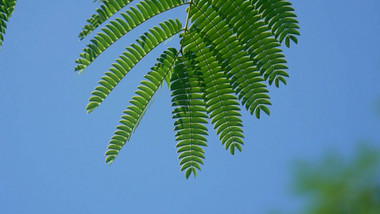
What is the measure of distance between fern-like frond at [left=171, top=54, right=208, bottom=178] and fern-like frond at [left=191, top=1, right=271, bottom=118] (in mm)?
127

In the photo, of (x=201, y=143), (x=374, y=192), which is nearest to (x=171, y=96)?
(x=201, y=143)

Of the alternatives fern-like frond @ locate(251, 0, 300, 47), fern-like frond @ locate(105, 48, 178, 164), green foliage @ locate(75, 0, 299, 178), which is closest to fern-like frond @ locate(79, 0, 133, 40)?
green foliage @ locate(75, 0, 299, 178)

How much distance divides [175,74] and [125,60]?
23cm

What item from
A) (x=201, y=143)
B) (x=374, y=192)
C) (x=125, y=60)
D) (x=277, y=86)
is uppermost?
(x=374, y=192)

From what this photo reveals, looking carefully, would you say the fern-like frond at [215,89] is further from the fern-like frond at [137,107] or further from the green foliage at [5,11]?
the green foliage at [5,11]

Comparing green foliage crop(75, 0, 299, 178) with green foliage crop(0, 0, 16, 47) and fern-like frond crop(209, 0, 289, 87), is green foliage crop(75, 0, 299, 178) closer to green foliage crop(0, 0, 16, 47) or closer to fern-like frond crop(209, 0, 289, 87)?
fern-like frond crop(209, 0, 289, 87)

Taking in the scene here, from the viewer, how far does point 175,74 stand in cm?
238

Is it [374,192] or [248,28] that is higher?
[374,192]

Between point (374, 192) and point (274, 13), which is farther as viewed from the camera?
point (374, 192)

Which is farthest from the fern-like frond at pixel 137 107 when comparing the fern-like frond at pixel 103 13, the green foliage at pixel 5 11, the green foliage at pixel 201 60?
the green foliage at pixel 5 11

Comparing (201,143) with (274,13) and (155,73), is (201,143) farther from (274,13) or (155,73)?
(274,13)

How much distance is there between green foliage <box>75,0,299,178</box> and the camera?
7.68ft

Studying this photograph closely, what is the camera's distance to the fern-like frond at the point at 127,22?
2371mm

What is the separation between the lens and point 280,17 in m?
2.33
